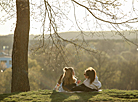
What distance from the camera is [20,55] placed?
899cm

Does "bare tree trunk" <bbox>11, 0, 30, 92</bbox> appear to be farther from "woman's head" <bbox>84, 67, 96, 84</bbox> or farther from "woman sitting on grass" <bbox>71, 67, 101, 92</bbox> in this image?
"woman's head" <bbox>84, 67, 96, 84</bbox>

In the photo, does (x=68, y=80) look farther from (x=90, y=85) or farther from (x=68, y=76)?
(x=90, y=85)

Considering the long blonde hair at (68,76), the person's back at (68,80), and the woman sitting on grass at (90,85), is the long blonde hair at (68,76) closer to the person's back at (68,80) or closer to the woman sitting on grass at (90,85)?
the person's back at (68,80)

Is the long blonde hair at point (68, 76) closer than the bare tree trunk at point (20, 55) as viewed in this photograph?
Yes

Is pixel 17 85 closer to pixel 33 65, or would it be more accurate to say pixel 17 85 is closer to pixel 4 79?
pixel 4 79

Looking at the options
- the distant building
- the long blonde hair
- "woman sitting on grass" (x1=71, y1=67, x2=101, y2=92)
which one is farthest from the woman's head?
the distant building

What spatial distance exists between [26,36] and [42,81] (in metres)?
33.7

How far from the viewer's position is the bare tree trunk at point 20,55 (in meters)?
8.96

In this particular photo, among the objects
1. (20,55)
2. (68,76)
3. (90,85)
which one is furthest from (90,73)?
(20,55)

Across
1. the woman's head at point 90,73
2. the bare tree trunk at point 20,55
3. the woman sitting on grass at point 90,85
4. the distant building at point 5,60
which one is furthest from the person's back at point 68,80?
the distant building at point 5,60

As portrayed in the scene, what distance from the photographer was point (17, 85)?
8945 mm

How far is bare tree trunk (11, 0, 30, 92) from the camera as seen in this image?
896 centimetres

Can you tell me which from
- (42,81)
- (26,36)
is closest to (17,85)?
(26,36)

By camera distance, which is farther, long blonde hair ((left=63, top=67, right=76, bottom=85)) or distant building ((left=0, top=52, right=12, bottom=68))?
Result: distant building ((left=0, top=52, right=12, bottom=68))
